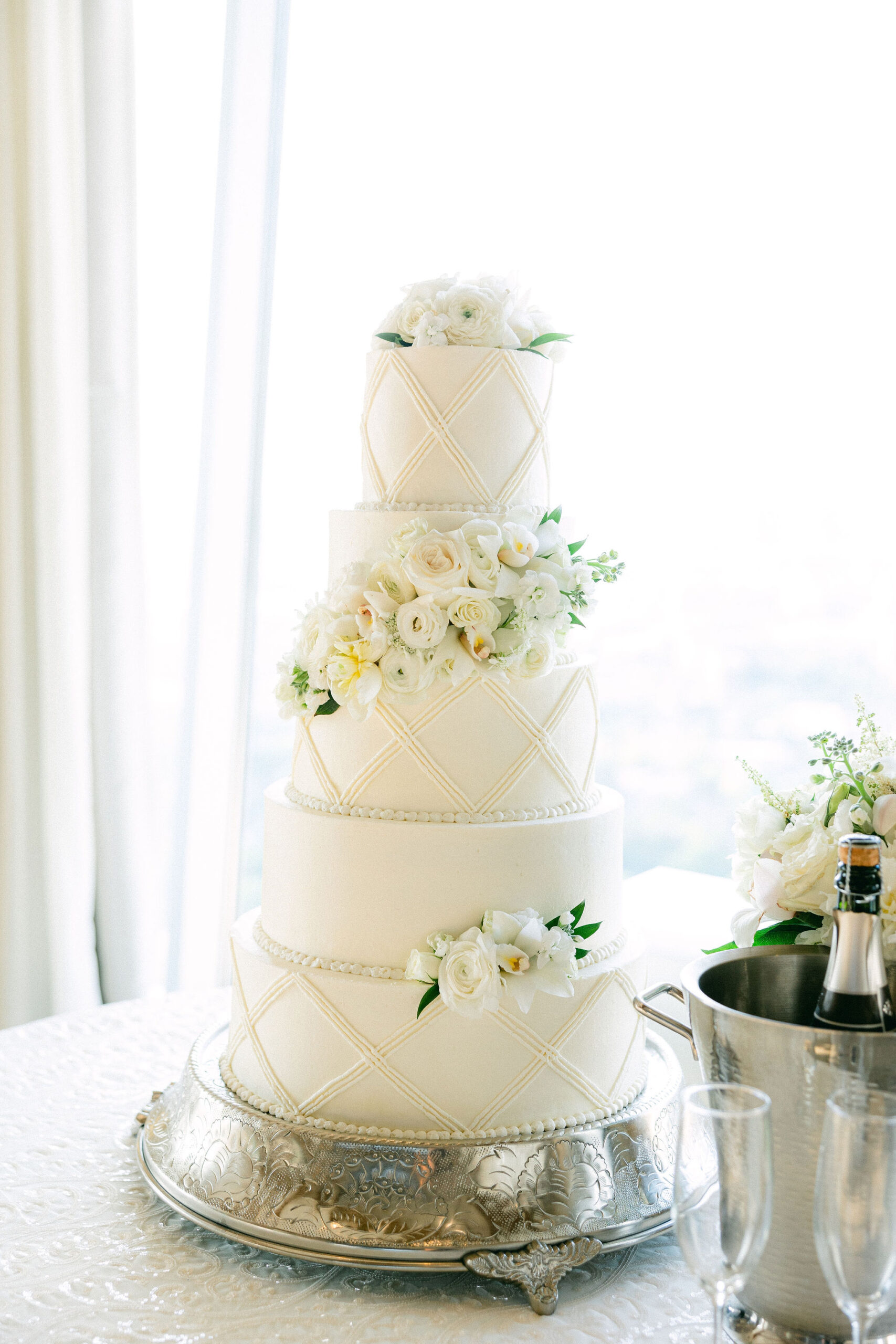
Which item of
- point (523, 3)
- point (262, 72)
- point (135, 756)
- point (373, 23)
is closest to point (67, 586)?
point (135, 756)

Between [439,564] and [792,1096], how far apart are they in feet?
2.27

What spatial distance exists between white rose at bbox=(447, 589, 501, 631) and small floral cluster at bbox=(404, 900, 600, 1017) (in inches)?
14.1

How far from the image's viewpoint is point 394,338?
61.4 inches

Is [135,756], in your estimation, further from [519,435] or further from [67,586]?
[519,435]

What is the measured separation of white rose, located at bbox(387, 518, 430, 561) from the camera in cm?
140

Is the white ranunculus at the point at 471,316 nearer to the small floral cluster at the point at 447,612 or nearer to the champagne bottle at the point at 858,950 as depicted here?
the small floral cluster at the point at 447,612

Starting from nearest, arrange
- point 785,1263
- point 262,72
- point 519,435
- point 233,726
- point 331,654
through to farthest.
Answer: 1. point 785,1263
2. point 331,654
3. point 519,435
4. point 262,72
5. point 233,726

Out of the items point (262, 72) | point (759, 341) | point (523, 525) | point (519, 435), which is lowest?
point (523, 525)

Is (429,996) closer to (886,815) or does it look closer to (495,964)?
(495,964)

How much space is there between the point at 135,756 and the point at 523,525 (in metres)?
2.04

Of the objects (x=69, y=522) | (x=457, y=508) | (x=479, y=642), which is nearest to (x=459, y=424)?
(x=457, y=508)

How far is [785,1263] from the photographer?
3.60 ft

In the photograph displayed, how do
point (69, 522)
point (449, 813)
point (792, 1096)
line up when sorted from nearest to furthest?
point (792, 1096), point (449, 813), point (69, 522)

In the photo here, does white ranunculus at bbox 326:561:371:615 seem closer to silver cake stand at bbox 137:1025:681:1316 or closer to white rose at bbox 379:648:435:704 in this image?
white rose at bbox 379:648:435:704
